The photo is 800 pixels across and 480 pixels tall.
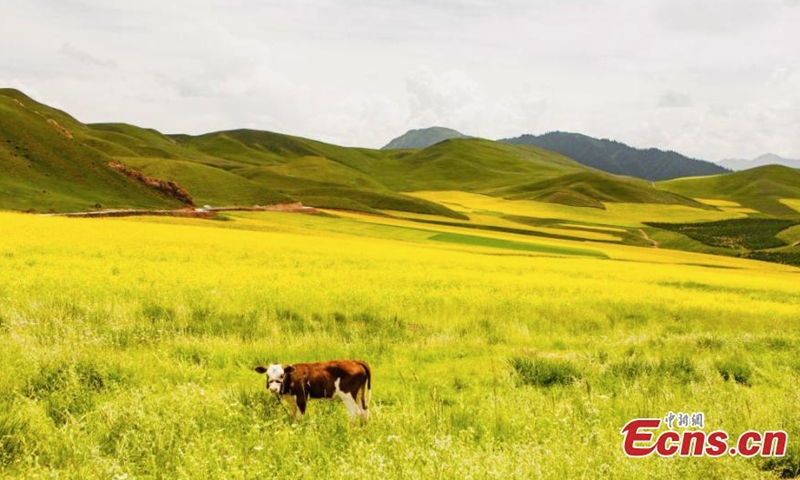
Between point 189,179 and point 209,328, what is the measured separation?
122370 millimetres

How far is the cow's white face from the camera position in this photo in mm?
7098

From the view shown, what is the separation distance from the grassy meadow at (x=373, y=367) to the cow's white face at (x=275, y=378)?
0.75 m

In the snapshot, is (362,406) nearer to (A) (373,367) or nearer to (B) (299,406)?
(B) (299,406)

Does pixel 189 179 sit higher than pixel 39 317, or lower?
higher

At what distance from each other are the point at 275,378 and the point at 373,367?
5124 mm

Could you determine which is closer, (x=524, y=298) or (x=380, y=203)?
(x=524, y=298)

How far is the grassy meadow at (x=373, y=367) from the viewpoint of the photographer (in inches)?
268

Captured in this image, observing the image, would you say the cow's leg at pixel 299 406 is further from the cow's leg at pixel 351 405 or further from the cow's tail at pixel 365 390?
the cow's tail at pixel 365 390

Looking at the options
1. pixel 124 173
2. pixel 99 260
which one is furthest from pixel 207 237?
pixel 124 173

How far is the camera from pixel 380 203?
143750 millimetres

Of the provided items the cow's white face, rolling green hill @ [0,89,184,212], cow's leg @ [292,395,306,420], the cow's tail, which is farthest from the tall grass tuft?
rolling green hill @ [0,89,184,212]

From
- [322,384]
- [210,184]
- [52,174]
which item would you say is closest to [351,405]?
[322,384]

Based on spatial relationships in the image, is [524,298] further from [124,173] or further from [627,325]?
[124,173]

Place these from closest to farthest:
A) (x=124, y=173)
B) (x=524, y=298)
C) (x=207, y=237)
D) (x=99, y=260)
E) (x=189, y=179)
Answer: (x=524, y=298)
(x=99, y=260)
(x=207, y=237)
(x=124, y=173)
(x=189, y=179)
